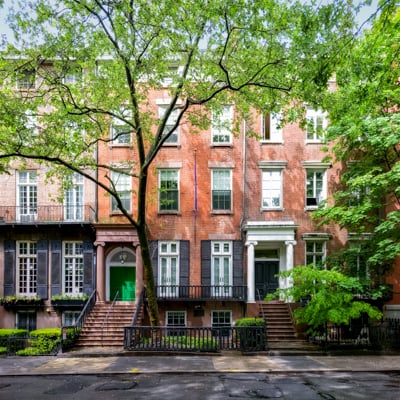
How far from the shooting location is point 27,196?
72.3ft

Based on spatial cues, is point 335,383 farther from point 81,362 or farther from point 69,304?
point 69,304

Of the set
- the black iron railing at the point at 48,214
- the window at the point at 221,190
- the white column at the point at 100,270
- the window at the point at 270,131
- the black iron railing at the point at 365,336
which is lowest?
the black iron railing at the point at 365,336

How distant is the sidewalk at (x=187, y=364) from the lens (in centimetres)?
1359

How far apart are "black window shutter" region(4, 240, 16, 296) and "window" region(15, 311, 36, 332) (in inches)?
44.4

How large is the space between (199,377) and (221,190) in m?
10.9

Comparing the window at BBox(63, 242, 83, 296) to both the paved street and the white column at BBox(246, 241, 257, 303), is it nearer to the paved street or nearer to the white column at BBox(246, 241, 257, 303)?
the paved street

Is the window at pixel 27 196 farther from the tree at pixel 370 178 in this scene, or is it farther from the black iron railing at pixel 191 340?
the tree at pixel 370 178

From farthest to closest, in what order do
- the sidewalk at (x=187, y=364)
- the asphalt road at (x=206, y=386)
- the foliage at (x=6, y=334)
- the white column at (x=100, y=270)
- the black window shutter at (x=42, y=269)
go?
the black window shutter at (x=42, y=269)
the white column at (x=100, y=270)
the foliage at (x=6, y=334)
the sidewalk at (x=187, y=364)
the asphalt road at (x=206, y=386)

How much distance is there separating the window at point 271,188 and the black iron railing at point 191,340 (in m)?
7.17

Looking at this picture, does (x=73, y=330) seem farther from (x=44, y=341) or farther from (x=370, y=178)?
(x=370, y=178)

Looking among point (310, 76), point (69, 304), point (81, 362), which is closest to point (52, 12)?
point (310, 76)

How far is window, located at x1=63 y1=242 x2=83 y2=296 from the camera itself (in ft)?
70.3

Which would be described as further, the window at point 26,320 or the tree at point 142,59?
the window at point 26,320

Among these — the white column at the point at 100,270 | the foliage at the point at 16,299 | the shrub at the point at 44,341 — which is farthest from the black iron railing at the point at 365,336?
the foliage at the point at 16,299
